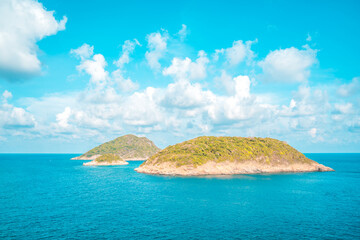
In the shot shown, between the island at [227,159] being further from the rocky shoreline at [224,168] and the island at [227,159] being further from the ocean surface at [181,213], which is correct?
the ocean surface at [181,213]

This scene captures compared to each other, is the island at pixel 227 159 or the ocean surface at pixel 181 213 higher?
the island at pixel 227 159

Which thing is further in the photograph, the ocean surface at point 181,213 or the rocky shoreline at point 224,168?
the rocky shoreline at point 224,168

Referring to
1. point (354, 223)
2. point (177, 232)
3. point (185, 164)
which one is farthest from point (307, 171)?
point (177, 232)

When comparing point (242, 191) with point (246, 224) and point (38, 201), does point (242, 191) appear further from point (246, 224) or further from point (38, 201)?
point (38, 201)

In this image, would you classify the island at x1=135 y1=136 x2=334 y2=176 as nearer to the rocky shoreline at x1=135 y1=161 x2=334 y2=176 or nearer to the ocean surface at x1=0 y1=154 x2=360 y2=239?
the rocky shoreline at x1=135 y1=161 x2=334 y2=176

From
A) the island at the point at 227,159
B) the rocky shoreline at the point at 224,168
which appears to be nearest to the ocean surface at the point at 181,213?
the rocky shoreline at the point at 224,168

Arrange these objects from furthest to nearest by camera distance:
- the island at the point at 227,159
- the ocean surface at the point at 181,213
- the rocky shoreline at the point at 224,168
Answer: the island at the point at 227,159, the rocky shoreline at the point at 224,168, the ocean surface at the point at 181,213

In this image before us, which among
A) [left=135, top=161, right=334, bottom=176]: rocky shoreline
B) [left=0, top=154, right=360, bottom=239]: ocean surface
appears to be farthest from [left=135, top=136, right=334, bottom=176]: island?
[left=0, top=154, right=360, bottom=239]: ocean surface
